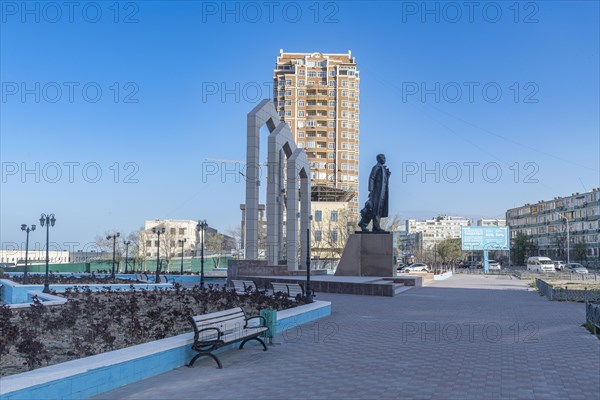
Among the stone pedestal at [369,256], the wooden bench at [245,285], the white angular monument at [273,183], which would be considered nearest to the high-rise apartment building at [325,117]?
the white angular monument at [273,183]

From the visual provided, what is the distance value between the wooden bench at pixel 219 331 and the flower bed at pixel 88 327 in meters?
1.08

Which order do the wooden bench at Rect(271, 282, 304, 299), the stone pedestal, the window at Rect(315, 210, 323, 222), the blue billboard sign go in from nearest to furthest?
the wooden bench at Rect(271, 282, 304, 299), the stone pedestal, the blue billboard sign, the window at Rect(315, 210, 323, 222)

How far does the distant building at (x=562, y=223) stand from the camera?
87100mm

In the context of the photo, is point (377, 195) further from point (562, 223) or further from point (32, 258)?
point (32, 258)

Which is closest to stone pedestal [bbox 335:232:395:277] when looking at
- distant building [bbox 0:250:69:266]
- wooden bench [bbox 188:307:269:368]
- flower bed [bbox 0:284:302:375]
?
flower bed [bbox 0:284:302:375]

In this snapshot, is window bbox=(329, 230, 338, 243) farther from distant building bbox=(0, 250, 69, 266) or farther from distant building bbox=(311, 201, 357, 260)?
distant building bbox=(0, 250, 69, 266)

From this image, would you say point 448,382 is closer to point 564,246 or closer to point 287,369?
point 287,369

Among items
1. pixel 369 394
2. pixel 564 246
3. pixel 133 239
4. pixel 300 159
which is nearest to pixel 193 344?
pixel 369 394

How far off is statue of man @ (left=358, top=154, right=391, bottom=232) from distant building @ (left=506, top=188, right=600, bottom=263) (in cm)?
5902

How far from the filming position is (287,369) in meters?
7.91

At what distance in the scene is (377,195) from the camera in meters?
28.9

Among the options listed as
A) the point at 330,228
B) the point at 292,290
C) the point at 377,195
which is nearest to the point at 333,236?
the point at 330,228

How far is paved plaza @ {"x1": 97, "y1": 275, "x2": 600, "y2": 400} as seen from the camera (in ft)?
21.8

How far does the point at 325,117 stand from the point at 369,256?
6560cm
